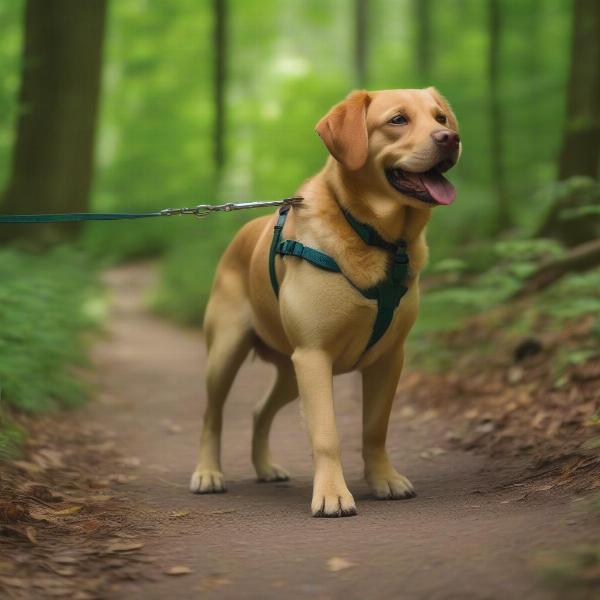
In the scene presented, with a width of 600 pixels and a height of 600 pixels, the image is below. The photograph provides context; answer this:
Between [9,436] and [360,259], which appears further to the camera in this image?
[9,436]

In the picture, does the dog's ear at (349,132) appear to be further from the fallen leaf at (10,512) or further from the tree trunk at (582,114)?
the tree trunk at (582,114)

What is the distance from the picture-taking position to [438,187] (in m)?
4.39

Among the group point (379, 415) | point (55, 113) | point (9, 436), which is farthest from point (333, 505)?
point (55, 113)

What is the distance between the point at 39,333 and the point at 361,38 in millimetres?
20588

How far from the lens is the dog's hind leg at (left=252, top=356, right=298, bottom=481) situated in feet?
18.4

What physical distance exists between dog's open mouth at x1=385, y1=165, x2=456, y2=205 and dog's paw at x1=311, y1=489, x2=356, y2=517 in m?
1.42

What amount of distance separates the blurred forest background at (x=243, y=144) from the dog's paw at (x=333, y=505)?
228 centimetres

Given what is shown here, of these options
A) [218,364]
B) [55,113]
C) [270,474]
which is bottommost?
[270,474]

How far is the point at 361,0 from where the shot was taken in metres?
26.8

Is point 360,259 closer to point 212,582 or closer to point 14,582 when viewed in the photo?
point 212,582

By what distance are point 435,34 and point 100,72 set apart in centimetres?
1477

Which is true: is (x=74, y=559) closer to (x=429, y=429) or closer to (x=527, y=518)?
(x=527, y=518)

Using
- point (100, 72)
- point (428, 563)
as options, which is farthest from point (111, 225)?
point (428, 563)

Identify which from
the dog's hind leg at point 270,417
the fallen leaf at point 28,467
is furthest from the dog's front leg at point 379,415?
the fallen leaf at point 28,467
